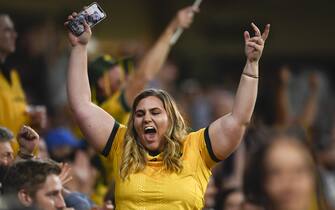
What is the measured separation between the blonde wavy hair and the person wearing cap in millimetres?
2209

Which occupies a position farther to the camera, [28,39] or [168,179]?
[28,39]

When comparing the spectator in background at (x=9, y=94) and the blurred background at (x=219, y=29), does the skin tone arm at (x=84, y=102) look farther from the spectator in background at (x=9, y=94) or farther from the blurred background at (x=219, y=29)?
the blurred background at (x=219, y=29)

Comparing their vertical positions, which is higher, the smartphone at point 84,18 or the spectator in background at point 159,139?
the smartphone at point 84,18

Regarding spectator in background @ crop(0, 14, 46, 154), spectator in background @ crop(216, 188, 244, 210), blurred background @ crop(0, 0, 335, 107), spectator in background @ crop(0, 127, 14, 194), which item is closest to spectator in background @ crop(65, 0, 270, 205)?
spectator in background @ crop(0, 127, 14, 194)

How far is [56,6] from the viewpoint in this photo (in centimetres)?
1434

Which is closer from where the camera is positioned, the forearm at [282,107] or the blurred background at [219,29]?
the forearm at [282,107]

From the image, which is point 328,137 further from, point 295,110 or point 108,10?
point 108,10

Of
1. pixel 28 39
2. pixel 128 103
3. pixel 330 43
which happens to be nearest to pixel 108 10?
pixel 28 39

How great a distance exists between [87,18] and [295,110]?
663 centimetres

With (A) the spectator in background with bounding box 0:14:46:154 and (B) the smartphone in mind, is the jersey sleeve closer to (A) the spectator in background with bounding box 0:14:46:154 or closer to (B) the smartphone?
(B) the smartphone

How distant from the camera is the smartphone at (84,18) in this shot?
662 centimetres

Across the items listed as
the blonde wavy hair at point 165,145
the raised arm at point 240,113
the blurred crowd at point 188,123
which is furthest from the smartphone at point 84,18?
the raised arm at point 240,113

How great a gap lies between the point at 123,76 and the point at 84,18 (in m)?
2.93

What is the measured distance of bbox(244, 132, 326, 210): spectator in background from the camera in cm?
366
